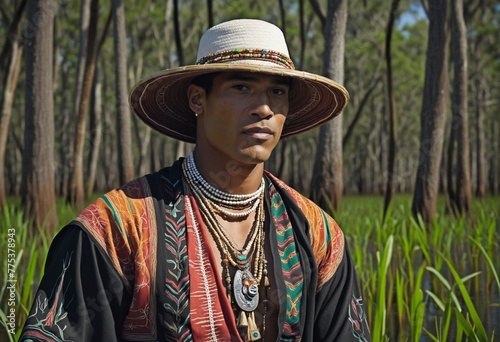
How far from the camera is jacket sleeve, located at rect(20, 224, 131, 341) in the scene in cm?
194

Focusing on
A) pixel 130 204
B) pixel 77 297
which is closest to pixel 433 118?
pixel 130 204

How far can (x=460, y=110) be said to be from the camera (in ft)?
39.5

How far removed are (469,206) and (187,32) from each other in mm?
20434

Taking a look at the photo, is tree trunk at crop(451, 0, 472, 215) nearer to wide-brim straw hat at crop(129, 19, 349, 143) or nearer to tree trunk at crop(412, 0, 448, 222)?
tree trunk at crop(412, 0, 448, 222)

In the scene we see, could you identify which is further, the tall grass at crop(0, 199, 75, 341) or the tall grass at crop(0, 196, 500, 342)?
the tall grass at crop(0, 199, 75, 341)

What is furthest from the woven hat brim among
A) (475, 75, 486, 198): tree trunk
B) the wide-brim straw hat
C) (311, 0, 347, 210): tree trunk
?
(475, 75, 486, 198): tree trunk

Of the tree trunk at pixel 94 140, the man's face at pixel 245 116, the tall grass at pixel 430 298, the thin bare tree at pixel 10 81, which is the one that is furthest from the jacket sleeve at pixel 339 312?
the tree trunk at pixel 94 140

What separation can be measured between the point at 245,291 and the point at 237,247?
0.45ft

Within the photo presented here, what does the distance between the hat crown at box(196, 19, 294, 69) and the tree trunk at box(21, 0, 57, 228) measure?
595 cm

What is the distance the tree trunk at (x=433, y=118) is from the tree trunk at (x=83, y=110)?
4490 millimetres

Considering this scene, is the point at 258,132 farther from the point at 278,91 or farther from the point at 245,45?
the point at 245,45

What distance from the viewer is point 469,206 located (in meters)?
11.6

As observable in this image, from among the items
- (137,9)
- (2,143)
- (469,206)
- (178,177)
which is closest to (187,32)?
(137,9)

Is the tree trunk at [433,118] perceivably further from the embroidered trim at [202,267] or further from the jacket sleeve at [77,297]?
the jacket sleeve at [77,297]
